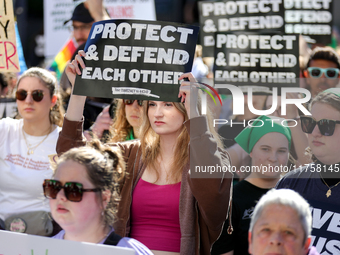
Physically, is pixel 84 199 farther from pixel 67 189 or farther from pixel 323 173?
pixel 323 173

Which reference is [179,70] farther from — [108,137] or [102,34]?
[108,137]

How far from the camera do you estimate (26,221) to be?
11.4ft

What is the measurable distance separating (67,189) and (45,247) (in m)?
0.32

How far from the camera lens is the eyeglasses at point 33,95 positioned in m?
3.71

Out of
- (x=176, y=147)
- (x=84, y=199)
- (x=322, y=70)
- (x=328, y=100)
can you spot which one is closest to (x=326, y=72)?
(x=322, y=70)

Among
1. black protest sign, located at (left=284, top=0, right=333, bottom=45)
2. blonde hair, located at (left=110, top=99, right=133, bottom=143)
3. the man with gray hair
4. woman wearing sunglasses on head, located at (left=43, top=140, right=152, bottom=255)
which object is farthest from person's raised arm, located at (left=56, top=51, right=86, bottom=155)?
black protest sign, located at (left=284, top=0, right=333, bottom=45)

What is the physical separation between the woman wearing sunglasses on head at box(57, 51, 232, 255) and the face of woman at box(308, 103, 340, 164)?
0.52 meters

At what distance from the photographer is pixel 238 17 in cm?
516

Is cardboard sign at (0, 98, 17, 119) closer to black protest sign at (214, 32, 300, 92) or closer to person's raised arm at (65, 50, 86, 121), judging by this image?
person's raised arm at (65, 50, 86, 121)

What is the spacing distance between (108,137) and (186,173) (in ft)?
4.51

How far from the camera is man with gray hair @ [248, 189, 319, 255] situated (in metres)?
1.99

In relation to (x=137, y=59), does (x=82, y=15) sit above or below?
above

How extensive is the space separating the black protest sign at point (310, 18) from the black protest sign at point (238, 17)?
1.35 feet

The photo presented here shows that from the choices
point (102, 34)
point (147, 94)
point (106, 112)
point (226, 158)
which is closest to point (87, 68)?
point (102, 34)
